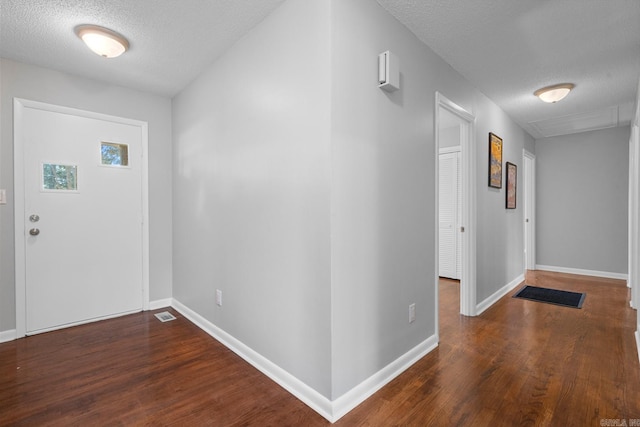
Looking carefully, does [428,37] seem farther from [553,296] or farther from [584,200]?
[584,200]

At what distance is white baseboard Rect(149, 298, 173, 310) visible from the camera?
3404 mm

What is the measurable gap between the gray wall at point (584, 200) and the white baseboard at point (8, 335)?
718 cm

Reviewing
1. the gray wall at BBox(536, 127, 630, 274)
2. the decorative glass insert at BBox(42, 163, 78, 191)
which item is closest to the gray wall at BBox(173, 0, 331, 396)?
the decorative glass insert at BBox(42, 163, 78, 191)

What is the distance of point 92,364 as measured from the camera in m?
2.24

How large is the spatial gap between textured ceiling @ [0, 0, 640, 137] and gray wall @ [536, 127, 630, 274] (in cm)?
217

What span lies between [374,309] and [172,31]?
239 centimetres

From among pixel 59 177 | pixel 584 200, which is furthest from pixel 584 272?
pixel 59 177

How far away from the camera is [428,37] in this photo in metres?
2.28

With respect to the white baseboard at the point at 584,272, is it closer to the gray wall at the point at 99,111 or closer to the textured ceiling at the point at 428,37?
the textured ceiling at the point at 428,37

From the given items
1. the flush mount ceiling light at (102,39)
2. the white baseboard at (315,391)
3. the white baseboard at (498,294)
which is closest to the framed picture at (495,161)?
the white baseboard at (498,294)

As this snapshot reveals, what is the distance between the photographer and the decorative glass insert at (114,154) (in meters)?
3.12

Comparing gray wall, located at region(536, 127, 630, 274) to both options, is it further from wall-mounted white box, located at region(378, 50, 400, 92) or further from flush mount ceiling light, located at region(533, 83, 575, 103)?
wall-mounted white box, located at region(378, 50, 400, 92)

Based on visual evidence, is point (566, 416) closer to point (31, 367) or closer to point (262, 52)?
point (262, 52)

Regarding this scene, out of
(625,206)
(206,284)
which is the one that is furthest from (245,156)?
(625,206)
